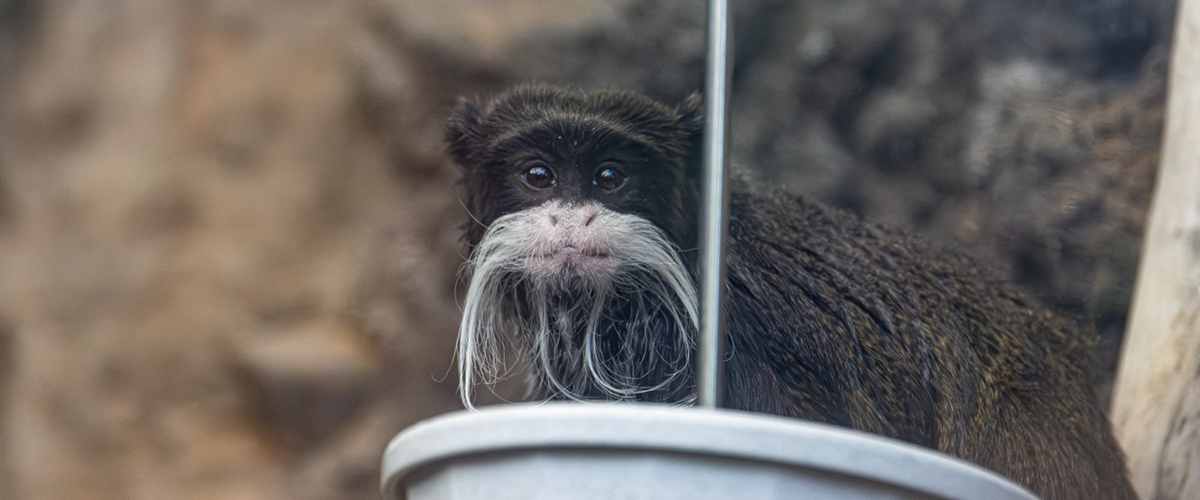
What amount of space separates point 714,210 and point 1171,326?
109 centimetres

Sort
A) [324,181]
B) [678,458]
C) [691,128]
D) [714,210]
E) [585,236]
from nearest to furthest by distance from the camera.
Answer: [678,458]
[714,210]
[585,236]
[691,128]
[324,181]

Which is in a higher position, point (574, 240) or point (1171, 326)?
point (574, 240)

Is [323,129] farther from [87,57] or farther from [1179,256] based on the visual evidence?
[1179,256]

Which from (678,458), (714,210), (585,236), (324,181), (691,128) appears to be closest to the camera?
(678,458)

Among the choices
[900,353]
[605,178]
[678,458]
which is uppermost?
[605,178]

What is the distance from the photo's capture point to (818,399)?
124cm

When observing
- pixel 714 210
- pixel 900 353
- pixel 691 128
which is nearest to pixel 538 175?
pixel 691 128

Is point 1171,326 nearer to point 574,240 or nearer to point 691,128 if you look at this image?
point 691,128

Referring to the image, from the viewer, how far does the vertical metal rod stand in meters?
0.63

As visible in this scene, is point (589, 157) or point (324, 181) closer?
point (589, 157)

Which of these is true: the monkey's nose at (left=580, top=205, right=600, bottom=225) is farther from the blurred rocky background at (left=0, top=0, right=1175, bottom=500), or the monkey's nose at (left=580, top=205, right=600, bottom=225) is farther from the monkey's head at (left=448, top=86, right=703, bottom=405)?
the blurred rocky background at (left=0, top=0, right=1175, bottom=500)

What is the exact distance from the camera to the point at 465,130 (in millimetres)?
1392

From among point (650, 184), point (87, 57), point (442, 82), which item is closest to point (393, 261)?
point (442, 82)

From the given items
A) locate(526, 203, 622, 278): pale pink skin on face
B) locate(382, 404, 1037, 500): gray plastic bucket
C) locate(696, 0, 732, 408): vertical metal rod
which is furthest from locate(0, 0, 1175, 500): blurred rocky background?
locate(382, 404, 1037, 500): gray plastic bucket
